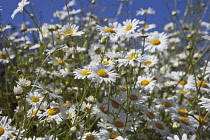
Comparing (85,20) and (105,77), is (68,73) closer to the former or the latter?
(105,77)

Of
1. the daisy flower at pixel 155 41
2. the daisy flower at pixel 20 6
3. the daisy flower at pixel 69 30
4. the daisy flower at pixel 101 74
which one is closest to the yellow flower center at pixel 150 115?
the daisy flower at pixel 155 41

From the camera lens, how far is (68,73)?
70.5 inches

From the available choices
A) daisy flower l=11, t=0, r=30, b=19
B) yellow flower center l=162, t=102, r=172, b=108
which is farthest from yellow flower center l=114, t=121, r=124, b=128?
daisy flower l=11, t=0, r=30, b=19

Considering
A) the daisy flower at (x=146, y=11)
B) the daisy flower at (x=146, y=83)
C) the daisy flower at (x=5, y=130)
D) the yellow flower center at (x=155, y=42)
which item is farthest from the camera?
the daisy flower at (x=146, y=11)

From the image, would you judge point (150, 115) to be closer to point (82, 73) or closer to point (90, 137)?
point (90, 137)

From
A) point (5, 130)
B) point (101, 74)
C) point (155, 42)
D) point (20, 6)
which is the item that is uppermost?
point (20, 6)

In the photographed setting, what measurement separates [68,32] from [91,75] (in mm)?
557

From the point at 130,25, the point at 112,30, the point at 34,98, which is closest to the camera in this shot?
the point at 34,98

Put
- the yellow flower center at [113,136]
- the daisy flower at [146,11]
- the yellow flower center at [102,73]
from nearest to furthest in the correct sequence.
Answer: the yellow flower center at [102,73] → the yellow flower center at [113,136] → the daisy flower at [146,11]

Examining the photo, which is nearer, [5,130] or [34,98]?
[5,130]

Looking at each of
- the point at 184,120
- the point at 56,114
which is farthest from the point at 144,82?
the point at 56,114

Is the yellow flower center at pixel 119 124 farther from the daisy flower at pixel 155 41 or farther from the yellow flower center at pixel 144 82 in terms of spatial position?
the daisy flower at pixel 155 41

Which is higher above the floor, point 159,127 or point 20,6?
point 20,6

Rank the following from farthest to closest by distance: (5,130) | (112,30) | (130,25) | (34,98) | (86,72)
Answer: (130,25)
(112,30)
(34,98)
(86,72)
(5,130)
